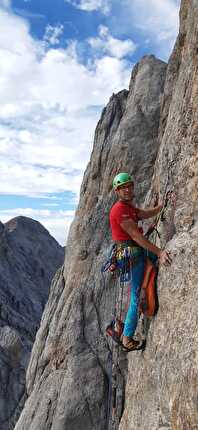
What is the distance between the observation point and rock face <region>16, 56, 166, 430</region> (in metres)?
16.7

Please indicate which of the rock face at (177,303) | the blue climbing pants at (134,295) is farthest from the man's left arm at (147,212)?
the blue climbing pants at (134,295)

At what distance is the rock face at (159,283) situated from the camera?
29.3ft

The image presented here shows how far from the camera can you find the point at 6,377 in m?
48.2

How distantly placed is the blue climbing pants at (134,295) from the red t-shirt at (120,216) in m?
0.75

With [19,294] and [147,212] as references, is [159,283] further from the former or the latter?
[19,294]

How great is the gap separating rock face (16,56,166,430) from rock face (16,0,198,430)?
0.14ft

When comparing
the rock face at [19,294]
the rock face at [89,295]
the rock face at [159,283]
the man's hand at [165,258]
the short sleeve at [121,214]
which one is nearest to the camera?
the rock face at [159,283]

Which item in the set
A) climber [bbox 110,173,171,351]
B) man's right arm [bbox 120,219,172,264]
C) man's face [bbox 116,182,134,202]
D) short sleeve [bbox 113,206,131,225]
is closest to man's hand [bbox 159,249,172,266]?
man's right arm [bbox 120,219,172,264]

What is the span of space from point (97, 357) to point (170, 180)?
920 cm

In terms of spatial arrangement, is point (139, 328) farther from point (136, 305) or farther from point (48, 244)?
point (48, 244)

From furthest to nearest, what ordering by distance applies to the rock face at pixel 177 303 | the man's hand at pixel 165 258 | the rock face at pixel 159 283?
the man's hand at pixel 165 258 → the rock face at pixel 159 283 → the rock face at pixel 177 303

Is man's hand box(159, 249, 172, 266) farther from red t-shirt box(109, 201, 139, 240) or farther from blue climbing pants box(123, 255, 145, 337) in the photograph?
red t-shirt box(109, 201, 139, 240)

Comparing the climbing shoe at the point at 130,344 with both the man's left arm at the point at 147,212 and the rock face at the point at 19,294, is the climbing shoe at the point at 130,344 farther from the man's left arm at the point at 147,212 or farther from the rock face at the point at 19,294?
the rock face at the point at 19,294

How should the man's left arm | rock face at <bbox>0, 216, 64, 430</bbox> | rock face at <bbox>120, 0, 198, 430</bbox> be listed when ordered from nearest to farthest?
rock face at <bbox>120, 0, 198, 430</bbox>
the man's left arm
rock face at <bbox>0, 216, 64, 430</bbox>
